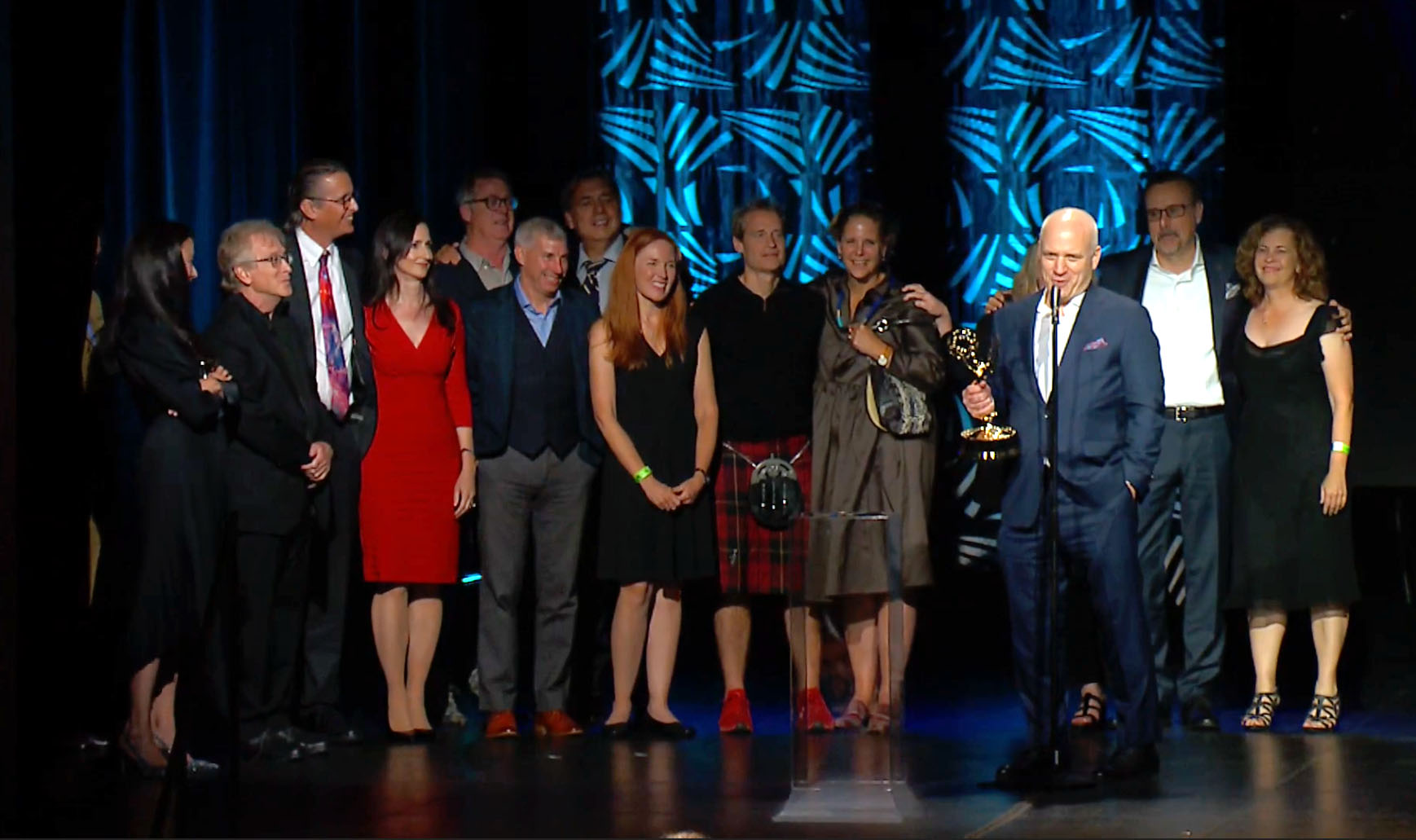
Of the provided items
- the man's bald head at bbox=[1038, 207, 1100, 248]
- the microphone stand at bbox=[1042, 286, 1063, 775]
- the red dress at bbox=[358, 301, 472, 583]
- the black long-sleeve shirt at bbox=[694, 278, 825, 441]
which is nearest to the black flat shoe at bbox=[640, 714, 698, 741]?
the red dress at bbox=[358, 301, 472, 583]

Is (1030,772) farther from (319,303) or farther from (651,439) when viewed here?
(319,303)

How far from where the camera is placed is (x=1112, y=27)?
30.2 feet

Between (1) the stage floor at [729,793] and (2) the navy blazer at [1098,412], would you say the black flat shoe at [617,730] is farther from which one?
(2) the navy blazer at [1098,412]

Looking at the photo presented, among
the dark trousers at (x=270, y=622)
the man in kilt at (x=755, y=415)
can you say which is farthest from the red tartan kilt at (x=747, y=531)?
the dark trousers at (x=270, y=622)

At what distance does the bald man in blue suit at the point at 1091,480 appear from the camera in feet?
20.6

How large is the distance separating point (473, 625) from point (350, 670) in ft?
1.65

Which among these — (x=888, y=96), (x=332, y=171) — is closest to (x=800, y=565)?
(x=332, y=171)

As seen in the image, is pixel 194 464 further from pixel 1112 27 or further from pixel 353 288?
pixel 1112 27

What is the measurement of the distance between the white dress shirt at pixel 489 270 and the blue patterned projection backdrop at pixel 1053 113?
7.50 feet

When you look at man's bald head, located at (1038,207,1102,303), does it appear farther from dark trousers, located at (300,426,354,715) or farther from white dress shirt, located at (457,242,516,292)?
dark trousers, located at (300,426,354,715)

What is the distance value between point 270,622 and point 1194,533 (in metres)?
3.06

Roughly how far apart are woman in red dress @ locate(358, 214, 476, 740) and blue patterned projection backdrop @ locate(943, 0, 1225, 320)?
285 centimetres

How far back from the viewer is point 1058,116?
9.27m

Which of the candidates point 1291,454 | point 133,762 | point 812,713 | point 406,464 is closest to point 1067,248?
point 812,713
